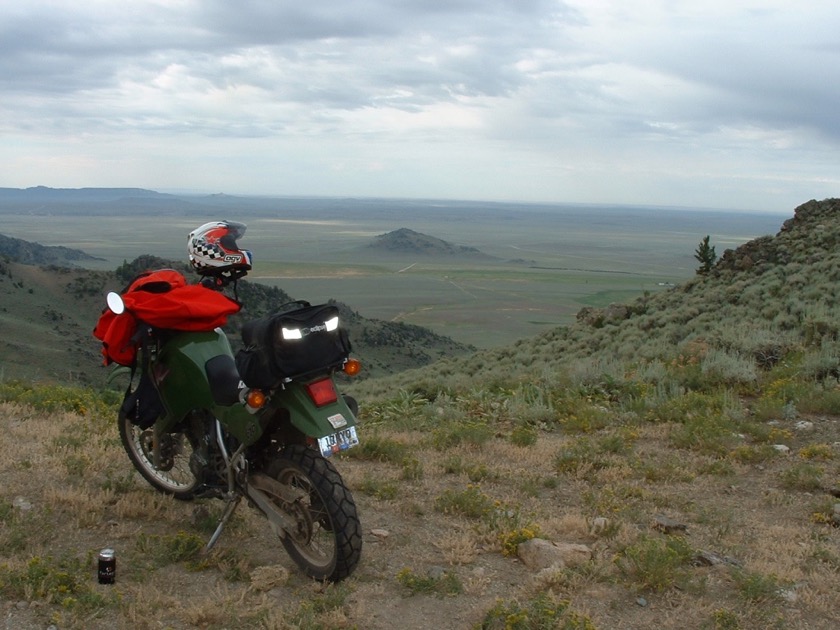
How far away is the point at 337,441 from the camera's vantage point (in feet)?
12.7

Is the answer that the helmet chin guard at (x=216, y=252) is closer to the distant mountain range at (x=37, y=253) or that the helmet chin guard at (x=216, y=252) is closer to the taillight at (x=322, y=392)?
the taillight at (x=322, y=392)

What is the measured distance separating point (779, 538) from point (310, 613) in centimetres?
300

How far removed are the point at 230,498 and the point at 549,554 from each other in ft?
5.84

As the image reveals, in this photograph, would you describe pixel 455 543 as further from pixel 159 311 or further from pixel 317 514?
pixel 159 311

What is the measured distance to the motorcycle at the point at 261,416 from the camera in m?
3.85

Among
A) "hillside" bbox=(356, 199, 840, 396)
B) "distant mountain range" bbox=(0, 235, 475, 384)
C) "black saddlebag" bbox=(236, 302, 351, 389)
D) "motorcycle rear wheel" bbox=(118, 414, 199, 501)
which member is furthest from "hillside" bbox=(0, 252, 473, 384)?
"black saddlebag" bbox=(236, 302, 351, 389)

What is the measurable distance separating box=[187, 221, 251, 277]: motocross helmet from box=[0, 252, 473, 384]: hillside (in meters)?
29.4

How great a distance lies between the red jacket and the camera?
4.54 m

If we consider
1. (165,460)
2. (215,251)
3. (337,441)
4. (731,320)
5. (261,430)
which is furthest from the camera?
(731,320)

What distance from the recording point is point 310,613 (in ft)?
12.1

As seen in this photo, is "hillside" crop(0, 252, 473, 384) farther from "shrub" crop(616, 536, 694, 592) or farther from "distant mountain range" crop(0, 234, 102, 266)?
"distant mountain range" crop(0, 234, 102, 266)

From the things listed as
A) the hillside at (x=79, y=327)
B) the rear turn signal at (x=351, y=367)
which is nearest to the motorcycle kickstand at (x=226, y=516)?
the rear turn signal at (x=351, y=367)

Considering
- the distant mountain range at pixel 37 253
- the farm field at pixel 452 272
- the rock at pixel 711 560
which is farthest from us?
the distant mountain range at pixel 37 253

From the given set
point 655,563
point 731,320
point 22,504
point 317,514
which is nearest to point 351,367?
point 317,514
